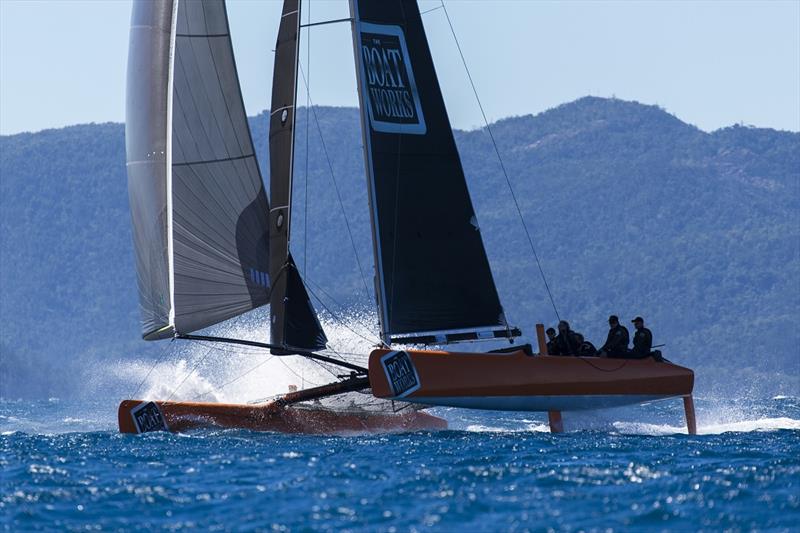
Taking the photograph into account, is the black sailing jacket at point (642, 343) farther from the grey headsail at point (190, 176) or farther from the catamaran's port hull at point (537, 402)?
the grey headsail at point (190, 176)

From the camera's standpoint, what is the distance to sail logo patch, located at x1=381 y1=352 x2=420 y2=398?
16.0 m

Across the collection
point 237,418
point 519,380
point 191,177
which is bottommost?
point 237,418

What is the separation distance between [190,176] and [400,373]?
3.25 meters

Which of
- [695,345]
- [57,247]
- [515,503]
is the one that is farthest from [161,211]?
[57,247]

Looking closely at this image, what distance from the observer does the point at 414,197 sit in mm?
17281

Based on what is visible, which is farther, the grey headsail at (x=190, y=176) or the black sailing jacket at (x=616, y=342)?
the black sailing jacket at (x=616, y=342)

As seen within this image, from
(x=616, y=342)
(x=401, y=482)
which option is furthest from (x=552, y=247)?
(x=401, y=482)

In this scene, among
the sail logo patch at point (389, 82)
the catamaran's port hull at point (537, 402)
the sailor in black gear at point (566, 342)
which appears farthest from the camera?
the sailor in black gear at point (566, 342)

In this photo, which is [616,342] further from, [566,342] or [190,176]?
[190,176]

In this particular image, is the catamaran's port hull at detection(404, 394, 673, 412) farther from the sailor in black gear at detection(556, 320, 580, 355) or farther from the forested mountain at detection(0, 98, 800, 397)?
the forested mountain at detection(0, 98, 800, 397)

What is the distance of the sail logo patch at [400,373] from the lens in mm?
15992

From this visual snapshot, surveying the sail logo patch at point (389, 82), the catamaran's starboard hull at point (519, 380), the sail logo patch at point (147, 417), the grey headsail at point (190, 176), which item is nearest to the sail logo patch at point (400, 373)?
the catamaran's starboard hull at point (519, 380)

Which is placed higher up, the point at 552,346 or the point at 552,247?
the point at 552,247

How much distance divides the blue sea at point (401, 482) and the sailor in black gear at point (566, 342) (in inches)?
49.7
